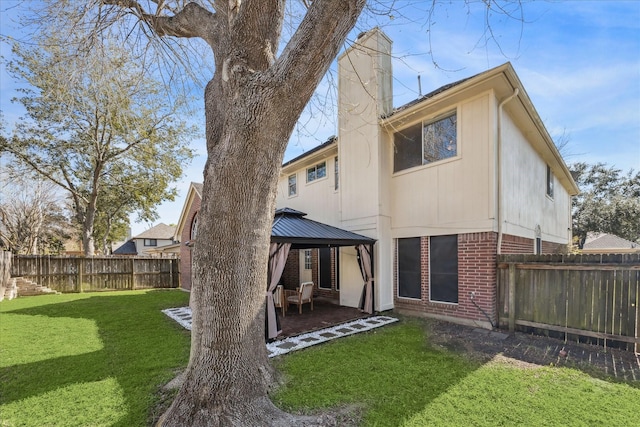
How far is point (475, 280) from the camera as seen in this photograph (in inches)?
273

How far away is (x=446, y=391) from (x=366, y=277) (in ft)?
15.3

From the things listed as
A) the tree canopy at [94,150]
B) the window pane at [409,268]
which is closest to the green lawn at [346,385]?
the window pane at [409,268]

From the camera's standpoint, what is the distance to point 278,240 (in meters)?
6.53

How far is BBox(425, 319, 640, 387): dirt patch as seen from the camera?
4.59m

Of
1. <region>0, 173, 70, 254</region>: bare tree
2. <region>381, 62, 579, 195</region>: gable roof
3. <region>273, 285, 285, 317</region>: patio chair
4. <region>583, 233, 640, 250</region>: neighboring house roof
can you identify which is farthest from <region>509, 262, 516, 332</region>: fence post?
<region>0, 173, 70, 254</region>: bare tree

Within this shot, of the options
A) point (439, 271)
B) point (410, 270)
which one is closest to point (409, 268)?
point (410, 270)

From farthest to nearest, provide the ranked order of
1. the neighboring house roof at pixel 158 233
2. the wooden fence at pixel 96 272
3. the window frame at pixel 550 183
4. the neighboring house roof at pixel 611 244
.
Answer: the neighboring house roof at pixel 158 233 → the neighboring house roof at pixel 611 244 → the wooden fence at pixel 96 272 → the window frame at pixel 550 183

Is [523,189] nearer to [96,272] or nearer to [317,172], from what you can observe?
[317,172]

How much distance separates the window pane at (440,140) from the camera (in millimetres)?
7578

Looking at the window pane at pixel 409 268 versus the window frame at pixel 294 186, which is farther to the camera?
the window frame at pixel 294 186

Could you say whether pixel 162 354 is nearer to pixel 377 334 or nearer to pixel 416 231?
pixel 377 334

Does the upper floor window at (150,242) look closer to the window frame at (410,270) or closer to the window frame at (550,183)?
the window frame at (410,270)

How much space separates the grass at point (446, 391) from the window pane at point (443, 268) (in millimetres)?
2435

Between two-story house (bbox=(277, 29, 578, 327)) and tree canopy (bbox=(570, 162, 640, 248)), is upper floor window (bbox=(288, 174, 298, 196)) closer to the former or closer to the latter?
two-story house (bbox=(277, 29, 578, 327))
